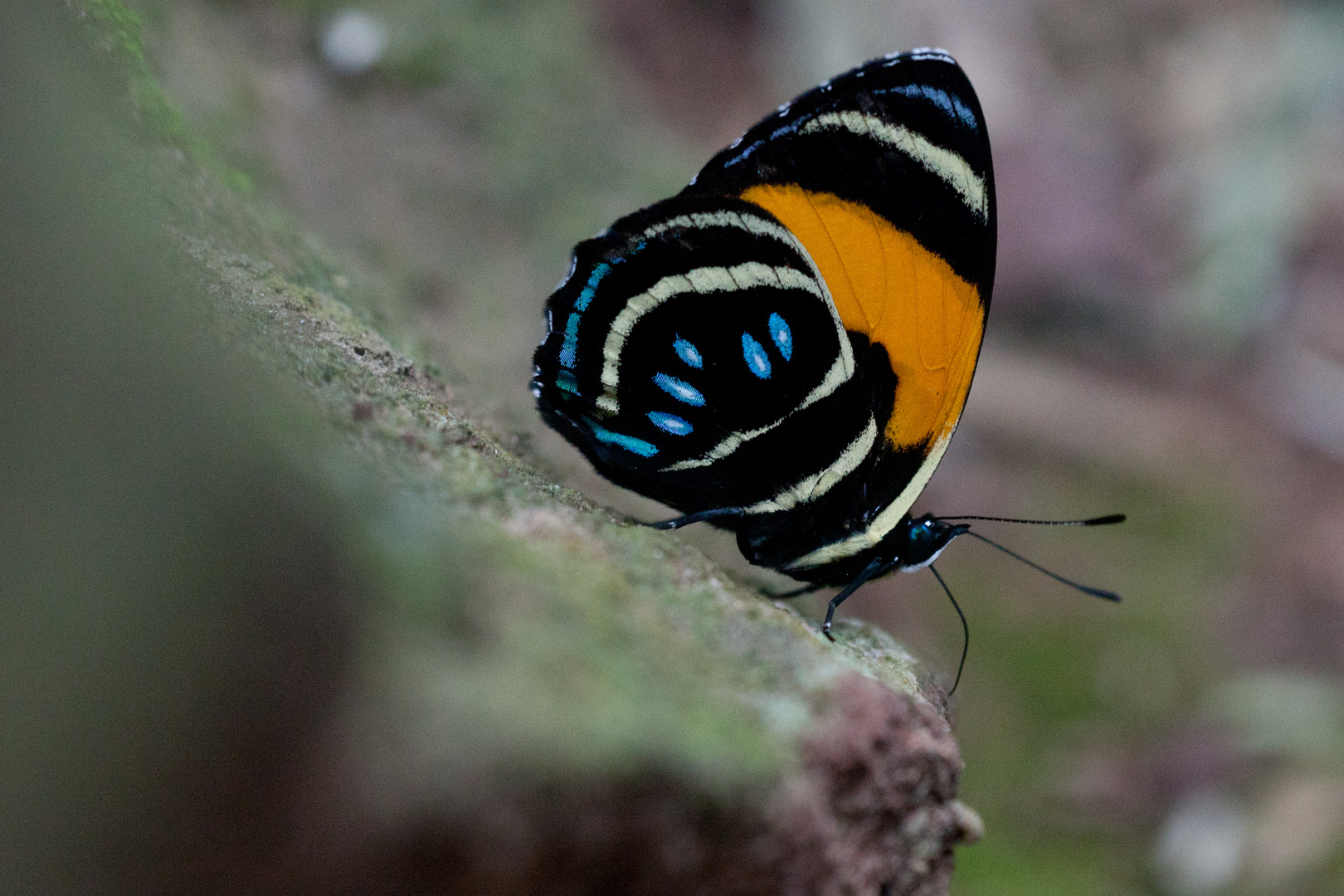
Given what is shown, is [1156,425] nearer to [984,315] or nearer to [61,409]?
[984,315]

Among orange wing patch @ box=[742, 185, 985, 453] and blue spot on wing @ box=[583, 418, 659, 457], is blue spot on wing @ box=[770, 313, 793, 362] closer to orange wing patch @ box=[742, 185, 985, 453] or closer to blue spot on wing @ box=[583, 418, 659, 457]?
orange wing patch @ box=[742, 185, 985, 453]

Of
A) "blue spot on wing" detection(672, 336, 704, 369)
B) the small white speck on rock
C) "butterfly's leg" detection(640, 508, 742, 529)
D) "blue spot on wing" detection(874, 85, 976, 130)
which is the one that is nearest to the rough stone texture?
"butterfly's leg" detection(640, 508, 742, 529)

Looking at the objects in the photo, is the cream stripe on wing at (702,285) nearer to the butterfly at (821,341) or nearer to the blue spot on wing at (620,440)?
the butterfly at (821,341)

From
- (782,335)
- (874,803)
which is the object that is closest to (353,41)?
(782,335)

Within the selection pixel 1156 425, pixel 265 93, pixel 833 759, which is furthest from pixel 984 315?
pixel 1156 425

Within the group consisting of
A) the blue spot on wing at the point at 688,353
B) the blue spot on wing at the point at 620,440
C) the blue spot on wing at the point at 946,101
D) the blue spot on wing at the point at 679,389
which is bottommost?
the blue spot on wing at the point at 620,440

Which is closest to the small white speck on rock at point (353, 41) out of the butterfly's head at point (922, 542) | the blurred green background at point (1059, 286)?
the blurred green background at point (1059, 286)

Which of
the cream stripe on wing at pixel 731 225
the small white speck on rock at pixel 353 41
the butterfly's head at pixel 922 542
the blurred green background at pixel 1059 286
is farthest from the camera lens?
the small white speck on rock at pixel 353 41
